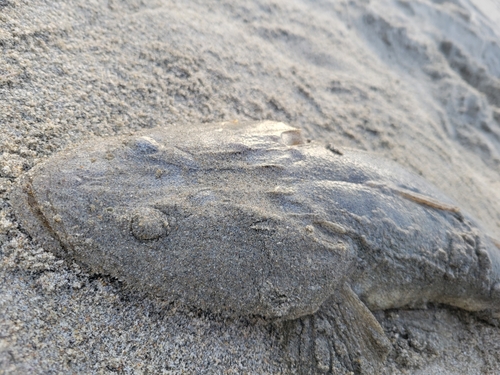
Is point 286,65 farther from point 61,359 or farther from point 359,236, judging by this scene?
point 61,359

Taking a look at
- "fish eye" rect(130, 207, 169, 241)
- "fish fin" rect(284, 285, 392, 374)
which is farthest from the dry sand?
"fish eye" rect(130, 207, 169, 241)

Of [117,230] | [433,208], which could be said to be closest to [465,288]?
[433,208]

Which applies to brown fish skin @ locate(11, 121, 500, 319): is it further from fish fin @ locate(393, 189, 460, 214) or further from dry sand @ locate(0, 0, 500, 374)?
dry sand @ locate(0, 0, 500, 374)

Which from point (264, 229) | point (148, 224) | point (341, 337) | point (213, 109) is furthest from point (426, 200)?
point (148, 224)

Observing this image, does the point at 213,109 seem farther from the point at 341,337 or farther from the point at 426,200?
the point at 341,337

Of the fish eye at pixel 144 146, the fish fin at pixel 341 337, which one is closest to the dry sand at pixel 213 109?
the fish fin at pixel 341 337

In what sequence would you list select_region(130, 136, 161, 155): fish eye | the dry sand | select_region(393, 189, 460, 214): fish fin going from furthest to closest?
1. select_region(393, 189, 460, 214): fish fin
2. select_region(130, 136, 161, 155): fish eye
3. the dry sand

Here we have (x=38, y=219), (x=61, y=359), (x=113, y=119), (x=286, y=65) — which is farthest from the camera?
(x=286, y=65)

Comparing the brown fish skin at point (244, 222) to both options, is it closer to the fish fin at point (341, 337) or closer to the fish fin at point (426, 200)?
the fish fin at point (426, 200)
